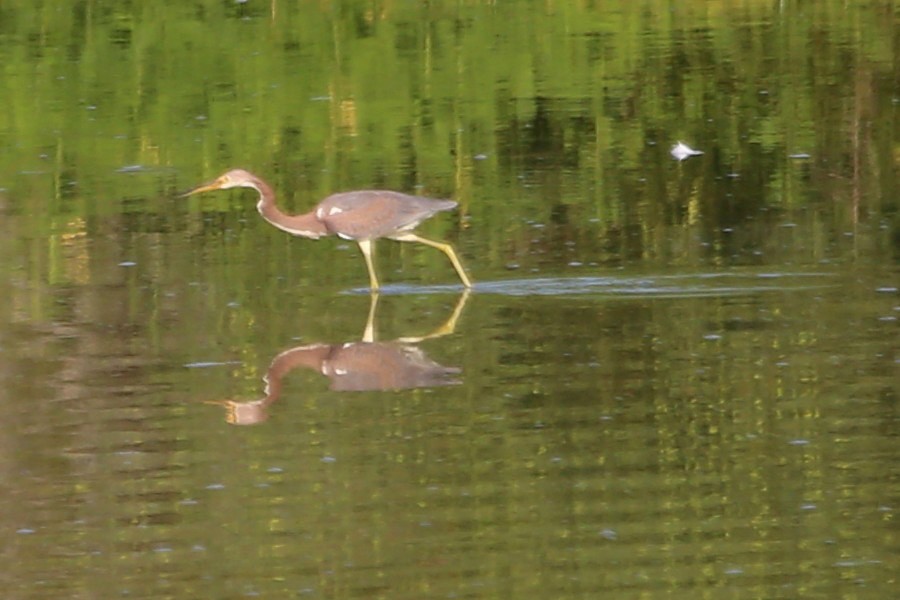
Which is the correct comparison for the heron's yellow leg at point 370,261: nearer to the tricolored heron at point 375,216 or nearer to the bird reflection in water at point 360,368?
the tricolored heron at point 375,216

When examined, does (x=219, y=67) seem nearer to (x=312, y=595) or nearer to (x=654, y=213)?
(x=654, y=213)

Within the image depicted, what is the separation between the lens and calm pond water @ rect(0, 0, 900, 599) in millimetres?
7379

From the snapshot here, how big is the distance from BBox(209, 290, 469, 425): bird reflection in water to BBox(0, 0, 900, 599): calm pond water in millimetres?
28

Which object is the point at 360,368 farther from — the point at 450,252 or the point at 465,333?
the point at 450,252

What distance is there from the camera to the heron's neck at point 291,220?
1210 centimetres

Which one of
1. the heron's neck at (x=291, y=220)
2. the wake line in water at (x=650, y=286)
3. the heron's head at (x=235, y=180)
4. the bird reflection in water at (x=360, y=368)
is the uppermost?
the heron's head at (x=235, y=180)

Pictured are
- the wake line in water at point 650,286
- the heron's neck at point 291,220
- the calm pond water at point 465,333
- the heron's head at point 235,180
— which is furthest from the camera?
the heron's head at point 235,180

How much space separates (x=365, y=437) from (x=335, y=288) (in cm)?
334

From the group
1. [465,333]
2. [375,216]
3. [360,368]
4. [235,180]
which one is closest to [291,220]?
[235,180]

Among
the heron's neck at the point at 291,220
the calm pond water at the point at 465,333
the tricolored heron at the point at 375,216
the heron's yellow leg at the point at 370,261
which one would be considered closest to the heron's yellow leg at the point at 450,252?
the tricolored heron at the point at 375,216

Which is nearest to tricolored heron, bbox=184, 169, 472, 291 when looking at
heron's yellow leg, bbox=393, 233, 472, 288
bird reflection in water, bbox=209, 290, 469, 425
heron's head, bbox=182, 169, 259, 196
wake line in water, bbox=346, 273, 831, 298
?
heron's yellow leg, bbox=393, 233, 472, 288

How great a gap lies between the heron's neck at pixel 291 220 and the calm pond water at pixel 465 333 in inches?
11.5

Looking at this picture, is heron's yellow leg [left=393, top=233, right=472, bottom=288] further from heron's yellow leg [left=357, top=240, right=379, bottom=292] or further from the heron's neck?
the heron's neck

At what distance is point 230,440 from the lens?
8828mm
